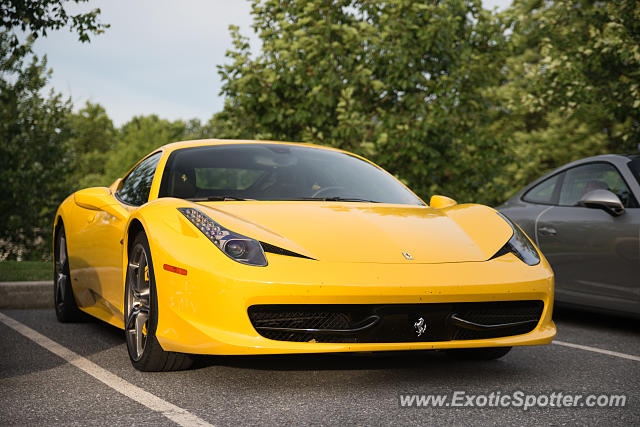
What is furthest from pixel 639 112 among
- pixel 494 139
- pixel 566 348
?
pixel 566 348

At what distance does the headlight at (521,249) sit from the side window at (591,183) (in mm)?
1953

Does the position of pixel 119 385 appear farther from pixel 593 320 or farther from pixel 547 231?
pixel 593 320

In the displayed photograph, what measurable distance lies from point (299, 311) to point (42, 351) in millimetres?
2155

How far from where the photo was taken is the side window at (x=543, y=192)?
273 inches

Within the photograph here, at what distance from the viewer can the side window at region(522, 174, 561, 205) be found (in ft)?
22.8

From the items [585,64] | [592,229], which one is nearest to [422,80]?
[585,64]

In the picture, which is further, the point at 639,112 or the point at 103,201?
the point at 639,112

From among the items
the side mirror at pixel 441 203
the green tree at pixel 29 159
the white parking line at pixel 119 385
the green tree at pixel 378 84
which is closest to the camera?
the white parking line at pixel 119 385

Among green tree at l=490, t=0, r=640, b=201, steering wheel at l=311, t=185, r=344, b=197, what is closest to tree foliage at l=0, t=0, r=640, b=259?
green tree at l=490, t=0, r=640, b=201

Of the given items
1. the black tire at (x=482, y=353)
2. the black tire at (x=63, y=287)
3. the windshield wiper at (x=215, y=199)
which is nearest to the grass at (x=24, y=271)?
the black tire at (x=63, y=287)

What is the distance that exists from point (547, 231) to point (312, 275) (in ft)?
11.5

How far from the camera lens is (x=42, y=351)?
502 centimetres

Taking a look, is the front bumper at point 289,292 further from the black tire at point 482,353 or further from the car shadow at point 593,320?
the car shadow at point 593,320

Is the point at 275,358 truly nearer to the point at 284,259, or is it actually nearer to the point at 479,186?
the point at 284,259
